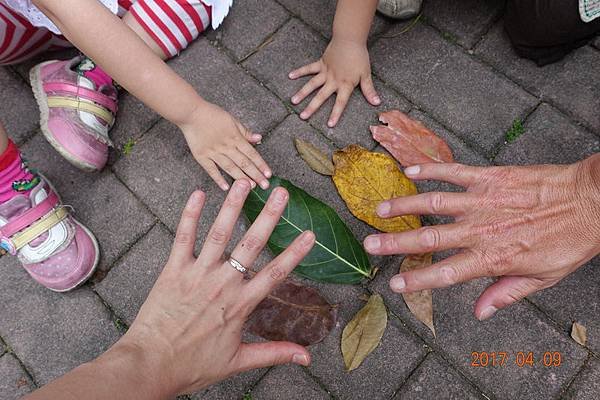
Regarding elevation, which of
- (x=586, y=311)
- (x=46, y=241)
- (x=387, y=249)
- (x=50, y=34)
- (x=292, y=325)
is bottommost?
(x=586, y=311)

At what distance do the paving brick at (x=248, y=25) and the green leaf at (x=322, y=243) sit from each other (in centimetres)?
68

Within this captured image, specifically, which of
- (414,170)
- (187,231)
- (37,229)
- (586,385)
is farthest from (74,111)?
(586,385)

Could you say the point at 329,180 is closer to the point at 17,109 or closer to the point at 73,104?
the point at 73,104

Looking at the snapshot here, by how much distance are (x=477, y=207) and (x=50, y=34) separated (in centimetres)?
161

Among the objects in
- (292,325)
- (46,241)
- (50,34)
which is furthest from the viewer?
(50,34)

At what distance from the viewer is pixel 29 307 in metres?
1.69

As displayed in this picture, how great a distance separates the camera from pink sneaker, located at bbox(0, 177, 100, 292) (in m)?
1.65

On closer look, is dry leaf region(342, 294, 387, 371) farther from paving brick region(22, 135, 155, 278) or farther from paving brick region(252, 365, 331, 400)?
paving brick region(22, 135, 155, 278)

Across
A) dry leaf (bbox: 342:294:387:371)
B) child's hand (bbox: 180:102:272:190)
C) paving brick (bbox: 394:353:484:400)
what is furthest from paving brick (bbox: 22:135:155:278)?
paving brick (bbox: 394:353:484:400)

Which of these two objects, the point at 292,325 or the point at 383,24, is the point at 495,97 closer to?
the point at 383,24

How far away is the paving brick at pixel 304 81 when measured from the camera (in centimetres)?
180

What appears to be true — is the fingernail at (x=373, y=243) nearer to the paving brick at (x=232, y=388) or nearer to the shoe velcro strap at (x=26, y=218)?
the paving brick at (x=232, y=388)

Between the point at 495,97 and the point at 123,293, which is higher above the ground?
the point at 495,97

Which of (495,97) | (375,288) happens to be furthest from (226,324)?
(495,97)
